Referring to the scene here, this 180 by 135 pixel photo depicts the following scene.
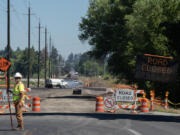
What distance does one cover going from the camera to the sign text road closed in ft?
83.5

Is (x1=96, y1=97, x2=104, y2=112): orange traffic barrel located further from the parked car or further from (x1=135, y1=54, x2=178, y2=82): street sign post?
the parked car

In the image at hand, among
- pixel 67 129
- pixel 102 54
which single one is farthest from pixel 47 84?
pixel 67 129

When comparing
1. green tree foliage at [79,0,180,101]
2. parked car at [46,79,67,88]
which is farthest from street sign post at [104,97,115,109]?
parked car at [46,79,67,88]

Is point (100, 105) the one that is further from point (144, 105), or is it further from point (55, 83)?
point (55, 83)

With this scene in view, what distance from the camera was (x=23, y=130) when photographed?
15.0 metres

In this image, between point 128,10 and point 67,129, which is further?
point 128,10

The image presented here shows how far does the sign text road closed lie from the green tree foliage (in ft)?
18.2

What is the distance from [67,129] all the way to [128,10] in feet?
105

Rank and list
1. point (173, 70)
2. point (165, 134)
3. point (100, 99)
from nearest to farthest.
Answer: point (165, 134), point (173, 70), point (100, 99)

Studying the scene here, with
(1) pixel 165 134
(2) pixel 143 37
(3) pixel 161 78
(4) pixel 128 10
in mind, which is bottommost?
(1) pixel 165 134

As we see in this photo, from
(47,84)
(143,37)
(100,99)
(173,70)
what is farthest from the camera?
(47,84)

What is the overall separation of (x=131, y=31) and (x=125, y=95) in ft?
55.4

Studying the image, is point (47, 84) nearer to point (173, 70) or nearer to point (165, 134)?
point (173, 70)

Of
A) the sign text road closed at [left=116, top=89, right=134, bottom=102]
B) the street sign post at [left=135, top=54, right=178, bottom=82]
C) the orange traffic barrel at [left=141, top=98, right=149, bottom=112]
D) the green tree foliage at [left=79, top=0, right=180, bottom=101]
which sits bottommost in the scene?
the orange traffic barrel at [left=141, top=98, right=149, bottom=112]
